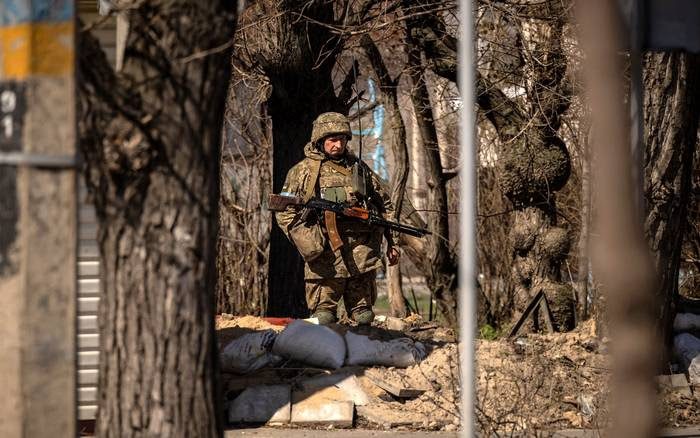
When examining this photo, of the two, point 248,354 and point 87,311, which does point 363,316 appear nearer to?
point 248,354

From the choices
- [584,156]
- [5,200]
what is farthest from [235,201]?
[5,200]

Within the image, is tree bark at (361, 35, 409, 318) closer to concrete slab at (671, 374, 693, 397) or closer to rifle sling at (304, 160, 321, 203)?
rifle sling at (304, 160, 321, 203)

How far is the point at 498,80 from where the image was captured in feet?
36.8

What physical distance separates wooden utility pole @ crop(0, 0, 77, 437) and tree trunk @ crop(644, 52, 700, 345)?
15.5ft

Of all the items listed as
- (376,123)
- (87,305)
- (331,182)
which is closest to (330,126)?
(331,182)

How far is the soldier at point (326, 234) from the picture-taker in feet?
30.2

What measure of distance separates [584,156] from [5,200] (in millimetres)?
9339

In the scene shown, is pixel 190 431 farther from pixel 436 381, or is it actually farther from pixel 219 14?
pixel 436 381

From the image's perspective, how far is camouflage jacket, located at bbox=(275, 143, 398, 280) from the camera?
928 cm

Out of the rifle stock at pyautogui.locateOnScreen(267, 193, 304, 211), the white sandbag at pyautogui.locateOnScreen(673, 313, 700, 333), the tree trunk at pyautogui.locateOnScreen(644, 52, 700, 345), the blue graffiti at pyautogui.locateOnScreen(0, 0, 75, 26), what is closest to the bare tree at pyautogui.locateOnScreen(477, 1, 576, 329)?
the white sandbag at pyautogui.locateOnScreen(673, 313, 700, 333)

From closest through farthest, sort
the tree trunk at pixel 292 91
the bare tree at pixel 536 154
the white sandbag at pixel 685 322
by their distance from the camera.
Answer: the white sandbag at pixel 685 322
the bare tree at pixel 536 154
the tree trunk at pixel 292 91

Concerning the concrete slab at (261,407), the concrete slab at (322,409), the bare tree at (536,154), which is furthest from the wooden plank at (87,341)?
the bare tree at (536,154)

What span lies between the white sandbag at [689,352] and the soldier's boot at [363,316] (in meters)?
2.51

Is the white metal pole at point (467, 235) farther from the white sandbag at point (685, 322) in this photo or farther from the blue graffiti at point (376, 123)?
the blue graffiti at point (376, 123)
